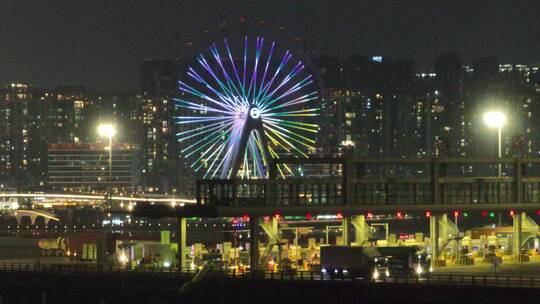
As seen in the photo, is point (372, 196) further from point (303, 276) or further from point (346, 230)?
point (303, 276)

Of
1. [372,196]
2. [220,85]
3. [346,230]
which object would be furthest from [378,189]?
[220,85]

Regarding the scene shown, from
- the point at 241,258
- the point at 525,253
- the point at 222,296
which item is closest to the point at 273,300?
the point at 222,296

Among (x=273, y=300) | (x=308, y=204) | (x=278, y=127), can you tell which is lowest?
(x=273, y=300)

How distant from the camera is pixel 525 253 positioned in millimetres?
81375

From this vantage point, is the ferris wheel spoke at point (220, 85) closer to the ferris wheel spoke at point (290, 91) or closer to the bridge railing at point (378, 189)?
the ferris wheel spoke at point (290, 91)

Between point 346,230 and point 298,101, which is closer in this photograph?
point 346,230

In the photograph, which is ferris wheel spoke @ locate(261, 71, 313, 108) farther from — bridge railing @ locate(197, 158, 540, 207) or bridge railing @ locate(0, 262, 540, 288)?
bridge railing @ locate(0, 262, 540, 288)

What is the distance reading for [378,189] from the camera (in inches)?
3012

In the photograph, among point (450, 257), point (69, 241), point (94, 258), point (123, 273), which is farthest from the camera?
point (69, 241)

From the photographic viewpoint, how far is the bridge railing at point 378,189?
243 feet

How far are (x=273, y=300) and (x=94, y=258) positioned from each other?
35.4 meters

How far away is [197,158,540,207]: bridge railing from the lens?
243ft

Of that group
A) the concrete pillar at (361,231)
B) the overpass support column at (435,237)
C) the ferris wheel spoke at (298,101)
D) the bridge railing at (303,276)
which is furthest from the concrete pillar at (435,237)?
the ferris wheel spoke at (298,101)

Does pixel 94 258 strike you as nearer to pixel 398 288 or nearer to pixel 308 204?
pixel 308 204
